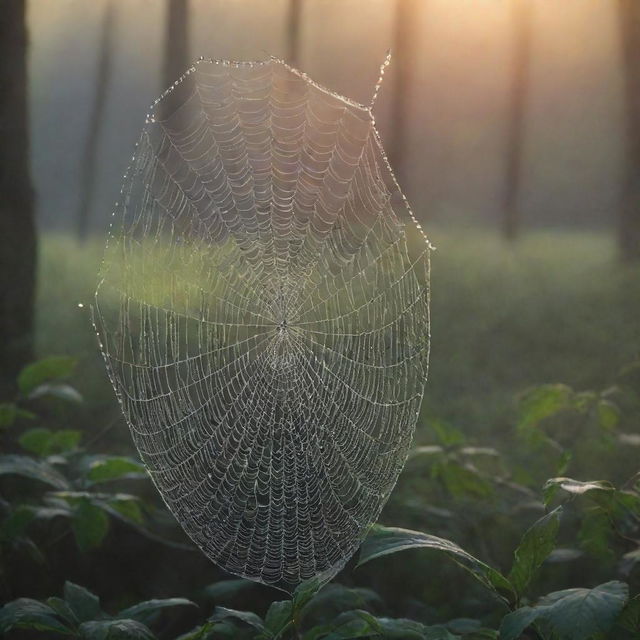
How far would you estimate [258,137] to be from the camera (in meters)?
2.51

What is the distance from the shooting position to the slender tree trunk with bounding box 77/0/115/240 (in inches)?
118

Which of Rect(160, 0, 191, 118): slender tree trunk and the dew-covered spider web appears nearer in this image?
the dew-covered spider web

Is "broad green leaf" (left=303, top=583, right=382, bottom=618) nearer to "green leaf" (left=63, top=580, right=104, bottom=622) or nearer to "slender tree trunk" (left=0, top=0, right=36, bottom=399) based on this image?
"green leaf" (left=63, top=580, right=104, bottom=622)

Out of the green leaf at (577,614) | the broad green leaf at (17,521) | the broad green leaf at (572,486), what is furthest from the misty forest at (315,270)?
the green leaf at (577,614)

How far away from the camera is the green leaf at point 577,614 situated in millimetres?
1279

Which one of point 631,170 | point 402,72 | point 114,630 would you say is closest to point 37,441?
point 114,630

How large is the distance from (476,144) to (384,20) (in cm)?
45

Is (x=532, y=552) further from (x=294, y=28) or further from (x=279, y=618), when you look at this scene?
(x=294, y=28)

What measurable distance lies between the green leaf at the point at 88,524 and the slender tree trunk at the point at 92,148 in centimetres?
117

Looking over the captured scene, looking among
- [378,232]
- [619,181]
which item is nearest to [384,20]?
[378,232]

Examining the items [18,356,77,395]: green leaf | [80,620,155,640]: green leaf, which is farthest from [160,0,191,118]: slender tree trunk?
[80,620,155,640]: green leaf

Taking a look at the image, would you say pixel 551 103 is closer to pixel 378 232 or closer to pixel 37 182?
pixel 378 232

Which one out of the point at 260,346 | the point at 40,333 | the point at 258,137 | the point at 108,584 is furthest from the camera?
the point at 40,333

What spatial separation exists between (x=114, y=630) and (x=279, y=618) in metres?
0.27
